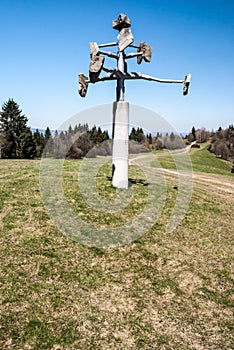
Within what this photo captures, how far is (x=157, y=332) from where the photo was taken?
5977mm

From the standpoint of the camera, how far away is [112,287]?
23.6ft

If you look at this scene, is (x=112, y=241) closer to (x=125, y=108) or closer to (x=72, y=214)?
(x=72, y=214)

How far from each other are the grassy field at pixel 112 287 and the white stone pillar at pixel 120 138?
2.16m

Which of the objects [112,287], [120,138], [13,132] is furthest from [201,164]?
[112,287]

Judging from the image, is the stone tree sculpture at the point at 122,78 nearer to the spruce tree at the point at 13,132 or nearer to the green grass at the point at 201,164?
the green grass at the point at 201,164

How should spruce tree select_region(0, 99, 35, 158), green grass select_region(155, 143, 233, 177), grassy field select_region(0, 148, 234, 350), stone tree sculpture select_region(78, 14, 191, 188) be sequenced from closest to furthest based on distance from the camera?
grassy field select_region(0, 148, 234, 350)
stone tree sculpture select_region(78, 14, 191, 188)
green grass select_region(155, 143, 233, 177)
spruce tree select_region(0, 99, 35, 158)

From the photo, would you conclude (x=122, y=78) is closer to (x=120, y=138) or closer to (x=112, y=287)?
(x=120, y=138)

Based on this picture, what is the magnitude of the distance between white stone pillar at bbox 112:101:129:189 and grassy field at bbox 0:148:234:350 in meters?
2.16

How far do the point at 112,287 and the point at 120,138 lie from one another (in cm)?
649

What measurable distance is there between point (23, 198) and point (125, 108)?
5.42m

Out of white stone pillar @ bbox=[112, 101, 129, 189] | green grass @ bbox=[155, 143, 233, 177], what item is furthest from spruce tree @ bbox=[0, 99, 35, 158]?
white stone pillar @ bbox=[112, 101, 129, 189]

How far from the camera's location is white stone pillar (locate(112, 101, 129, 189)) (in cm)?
1184

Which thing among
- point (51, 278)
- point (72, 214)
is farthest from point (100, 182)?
point (51, 278)

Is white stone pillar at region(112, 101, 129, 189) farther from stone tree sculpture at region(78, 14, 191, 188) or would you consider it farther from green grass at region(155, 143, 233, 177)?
green grass at region(155, 143, 233, 177)
